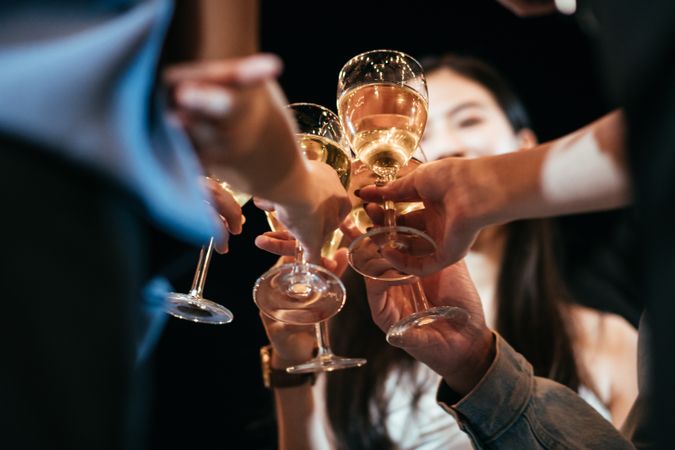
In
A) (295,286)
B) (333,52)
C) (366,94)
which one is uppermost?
(333,52)

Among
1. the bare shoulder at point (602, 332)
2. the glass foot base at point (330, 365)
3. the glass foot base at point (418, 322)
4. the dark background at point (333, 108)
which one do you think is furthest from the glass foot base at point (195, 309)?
the bare shoulder at point (602, 332)

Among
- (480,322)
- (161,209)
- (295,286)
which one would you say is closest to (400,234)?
(295,286)

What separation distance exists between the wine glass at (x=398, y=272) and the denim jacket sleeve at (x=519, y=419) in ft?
0.45

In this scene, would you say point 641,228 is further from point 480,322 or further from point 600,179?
point 480,322

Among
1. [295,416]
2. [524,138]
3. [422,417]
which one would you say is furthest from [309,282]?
[524,138]

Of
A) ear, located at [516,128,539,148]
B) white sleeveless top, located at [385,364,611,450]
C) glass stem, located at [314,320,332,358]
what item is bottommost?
white sleeveless top, located at [385,364,611,450]

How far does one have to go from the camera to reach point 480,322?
1.21 meters

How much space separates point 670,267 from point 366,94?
77 cm

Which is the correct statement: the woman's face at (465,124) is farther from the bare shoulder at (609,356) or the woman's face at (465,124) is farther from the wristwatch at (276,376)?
the wristwatch at (276,376)

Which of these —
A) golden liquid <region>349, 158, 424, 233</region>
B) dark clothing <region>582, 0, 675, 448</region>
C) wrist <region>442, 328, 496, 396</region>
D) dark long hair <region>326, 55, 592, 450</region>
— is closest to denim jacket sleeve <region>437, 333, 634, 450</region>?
wrist <region>442, 328, 496, 396</region>

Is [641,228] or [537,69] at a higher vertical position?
[537,69]

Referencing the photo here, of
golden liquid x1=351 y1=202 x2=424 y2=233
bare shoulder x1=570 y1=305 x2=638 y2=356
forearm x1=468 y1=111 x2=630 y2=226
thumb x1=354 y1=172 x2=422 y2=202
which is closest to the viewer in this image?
forearm x1=468 y1=111 x2=630 y2=226

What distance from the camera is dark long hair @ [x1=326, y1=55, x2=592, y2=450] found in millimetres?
2197

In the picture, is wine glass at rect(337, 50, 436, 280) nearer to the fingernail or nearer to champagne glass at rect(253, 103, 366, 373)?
champagne glass at rect(253, 103, 366, 373)
